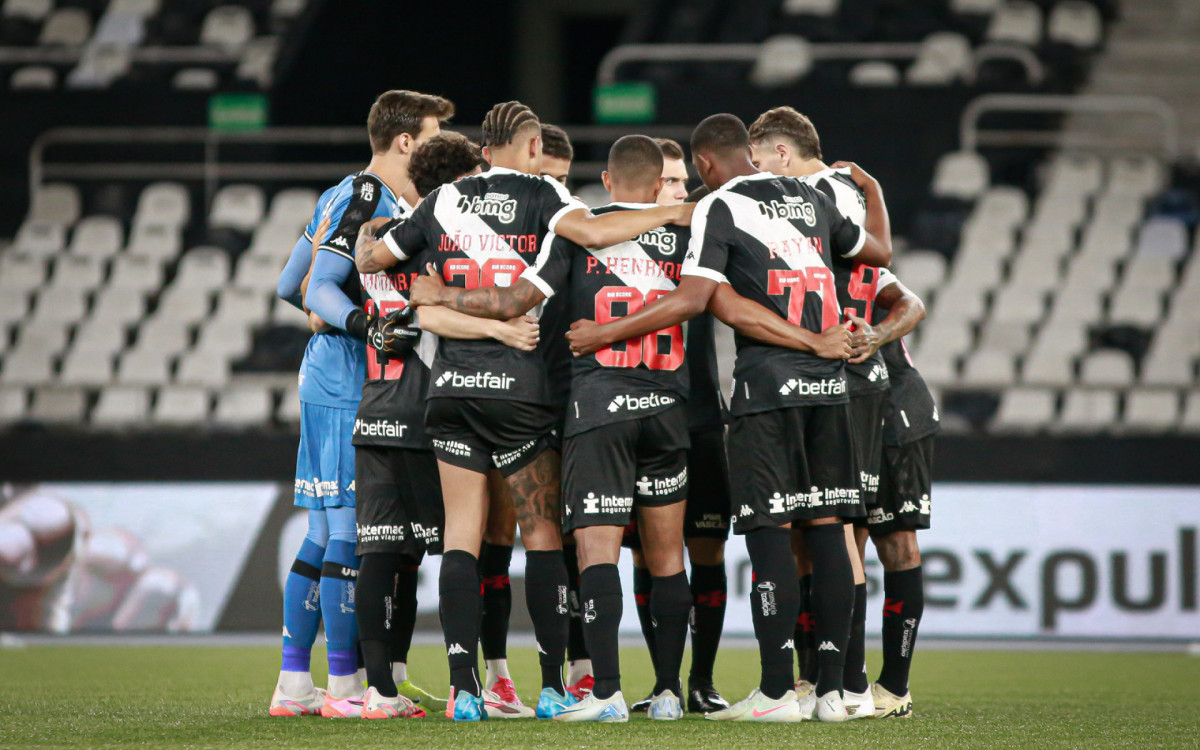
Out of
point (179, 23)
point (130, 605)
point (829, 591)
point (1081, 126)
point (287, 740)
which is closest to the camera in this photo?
point (287, 740)

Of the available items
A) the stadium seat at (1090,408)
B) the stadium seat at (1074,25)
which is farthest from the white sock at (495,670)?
the stadium seat at (1074,25)

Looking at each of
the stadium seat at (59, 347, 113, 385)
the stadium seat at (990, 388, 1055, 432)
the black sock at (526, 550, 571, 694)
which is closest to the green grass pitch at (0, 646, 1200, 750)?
the black sock at (526, 550, 571, 694)

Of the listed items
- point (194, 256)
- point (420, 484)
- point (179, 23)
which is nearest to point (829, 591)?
point (420, 484)

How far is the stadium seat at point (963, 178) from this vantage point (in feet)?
45.2

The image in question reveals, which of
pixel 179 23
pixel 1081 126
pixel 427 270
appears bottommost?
pixel 427 270

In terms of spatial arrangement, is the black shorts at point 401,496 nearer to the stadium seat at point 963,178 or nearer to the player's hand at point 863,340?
the player's hand at point 863,340

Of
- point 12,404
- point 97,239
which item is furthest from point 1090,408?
point 97,239

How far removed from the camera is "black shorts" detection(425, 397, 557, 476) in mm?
5422

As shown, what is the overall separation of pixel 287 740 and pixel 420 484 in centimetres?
122

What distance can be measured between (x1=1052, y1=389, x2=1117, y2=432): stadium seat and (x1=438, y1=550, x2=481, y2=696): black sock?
6.32m

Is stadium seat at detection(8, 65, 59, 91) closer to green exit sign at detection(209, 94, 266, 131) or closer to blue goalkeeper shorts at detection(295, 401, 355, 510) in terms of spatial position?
green exit sign at detection(209, 94, 266, 131)

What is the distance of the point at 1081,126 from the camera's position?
15.7 meters

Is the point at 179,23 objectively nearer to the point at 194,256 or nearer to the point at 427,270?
the point at 194,256

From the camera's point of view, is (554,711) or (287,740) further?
(554,711)
